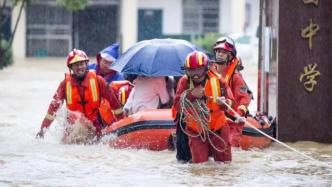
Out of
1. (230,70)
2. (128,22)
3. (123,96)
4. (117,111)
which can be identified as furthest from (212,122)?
(128,22)

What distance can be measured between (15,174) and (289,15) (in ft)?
14.9

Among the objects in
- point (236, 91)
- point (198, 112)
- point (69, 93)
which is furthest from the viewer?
point (69, 93)

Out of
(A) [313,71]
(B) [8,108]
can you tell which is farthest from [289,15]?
(B) [8,108]

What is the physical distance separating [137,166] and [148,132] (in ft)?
4.24

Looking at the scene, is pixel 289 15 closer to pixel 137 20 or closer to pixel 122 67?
pixel 122 67

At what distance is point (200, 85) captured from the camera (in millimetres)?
10211

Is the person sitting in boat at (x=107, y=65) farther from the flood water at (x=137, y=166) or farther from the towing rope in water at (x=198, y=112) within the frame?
the towing rope in water at (x=198, y=112)

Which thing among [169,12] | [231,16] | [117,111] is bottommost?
[117,111]

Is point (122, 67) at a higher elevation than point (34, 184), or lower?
higher

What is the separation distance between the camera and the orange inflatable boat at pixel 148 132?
11953mm

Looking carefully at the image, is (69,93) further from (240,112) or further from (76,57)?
(240,112)

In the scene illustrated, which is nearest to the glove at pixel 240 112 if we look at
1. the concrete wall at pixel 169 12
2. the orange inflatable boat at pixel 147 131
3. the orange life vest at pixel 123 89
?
the orange inflatable boat at pixel 147 131

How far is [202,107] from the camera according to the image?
33.2ft

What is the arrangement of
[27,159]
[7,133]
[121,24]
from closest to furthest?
1. [27,159]
2. [7,133]
3. [121,24]
